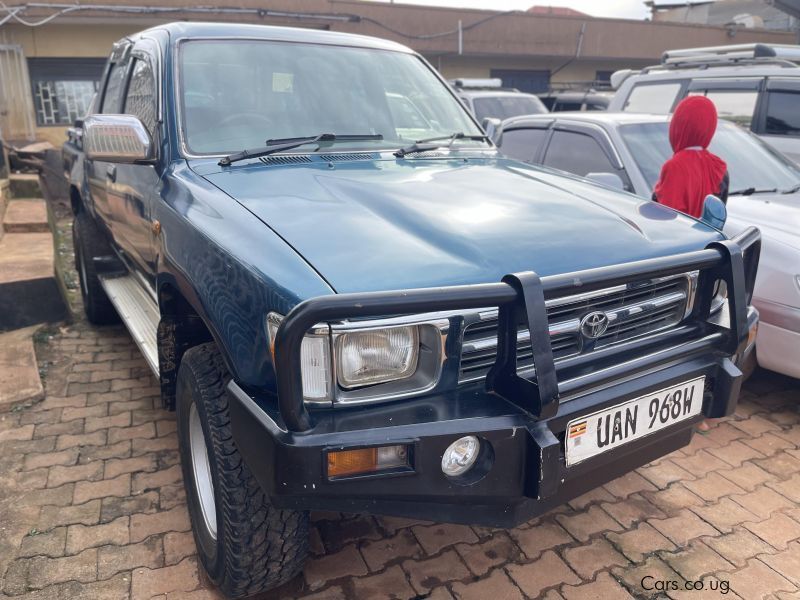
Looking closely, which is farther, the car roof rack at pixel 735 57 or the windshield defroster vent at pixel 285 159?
the car roof rack at pixel 735 57

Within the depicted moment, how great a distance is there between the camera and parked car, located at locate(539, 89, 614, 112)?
11883 millimetres

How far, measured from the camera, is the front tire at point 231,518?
6.66 ft

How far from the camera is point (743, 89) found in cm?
618

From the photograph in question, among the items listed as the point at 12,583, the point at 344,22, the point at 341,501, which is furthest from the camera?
the point at 344,22

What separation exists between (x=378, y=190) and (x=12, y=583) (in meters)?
1.92

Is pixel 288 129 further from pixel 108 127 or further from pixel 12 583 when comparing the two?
pixel 12 583

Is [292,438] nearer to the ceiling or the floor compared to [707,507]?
nearer to the ceiling

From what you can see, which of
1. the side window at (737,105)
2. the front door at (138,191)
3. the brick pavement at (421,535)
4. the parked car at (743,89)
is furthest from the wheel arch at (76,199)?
the side window at (737,105)

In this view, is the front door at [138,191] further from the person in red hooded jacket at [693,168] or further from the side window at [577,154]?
the side window at [577,154]

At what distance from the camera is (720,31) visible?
1758cm

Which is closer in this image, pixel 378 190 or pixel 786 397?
pixel 378 190

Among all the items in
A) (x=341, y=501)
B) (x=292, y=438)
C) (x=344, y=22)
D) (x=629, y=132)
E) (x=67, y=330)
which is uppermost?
(x=344, y=22)

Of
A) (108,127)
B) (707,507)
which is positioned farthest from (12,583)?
(707,507)

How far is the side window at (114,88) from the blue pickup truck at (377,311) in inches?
27.7
